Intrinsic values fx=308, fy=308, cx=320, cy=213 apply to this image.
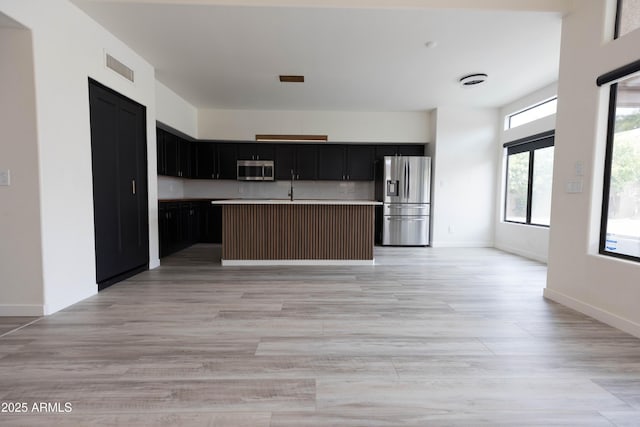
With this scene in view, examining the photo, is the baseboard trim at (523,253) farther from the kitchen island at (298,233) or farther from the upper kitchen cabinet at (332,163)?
the upper kitchen cabinet at (332,163)

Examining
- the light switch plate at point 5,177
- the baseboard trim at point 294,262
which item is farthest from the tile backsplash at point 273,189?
the light switch plate at point 5,177

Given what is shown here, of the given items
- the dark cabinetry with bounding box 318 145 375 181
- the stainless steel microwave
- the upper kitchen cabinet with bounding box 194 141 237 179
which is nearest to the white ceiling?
the upper kitchen cabinet with bounding box 194 141 237 179

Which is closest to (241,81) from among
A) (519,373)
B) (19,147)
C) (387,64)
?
(387,64)

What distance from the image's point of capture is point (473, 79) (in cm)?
452

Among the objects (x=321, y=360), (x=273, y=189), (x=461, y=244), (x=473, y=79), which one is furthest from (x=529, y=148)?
(x=321, y=360)

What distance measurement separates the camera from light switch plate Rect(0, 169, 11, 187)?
98.9 inches

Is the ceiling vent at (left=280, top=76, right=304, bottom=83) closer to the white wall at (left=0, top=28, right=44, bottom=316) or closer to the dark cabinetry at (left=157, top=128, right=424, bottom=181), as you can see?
the dark cabinetry at (left=157, top=128, right=424, bottom=181)

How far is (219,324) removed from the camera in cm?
246

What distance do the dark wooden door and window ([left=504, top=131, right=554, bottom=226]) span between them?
19.2ft

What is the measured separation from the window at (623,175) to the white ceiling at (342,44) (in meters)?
1.09

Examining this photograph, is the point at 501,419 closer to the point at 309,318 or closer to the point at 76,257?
the point at 309,318

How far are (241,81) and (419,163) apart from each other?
3.70m

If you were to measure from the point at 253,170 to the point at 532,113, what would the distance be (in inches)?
213

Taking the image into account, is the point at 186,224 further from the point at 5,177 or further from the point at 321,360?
the point at 321,360
